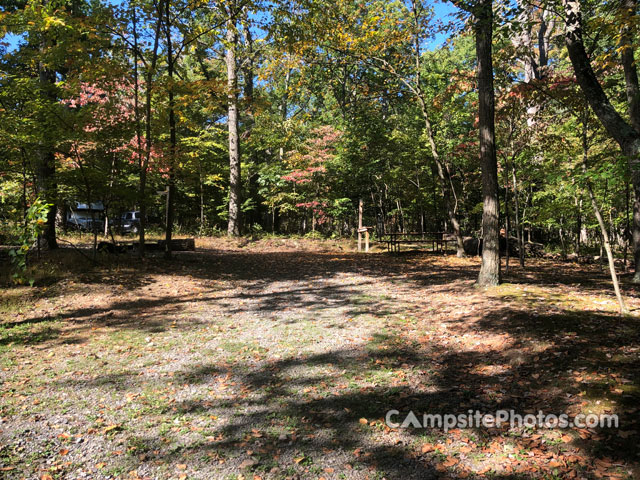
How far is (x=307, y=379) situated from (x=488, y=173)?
534cm

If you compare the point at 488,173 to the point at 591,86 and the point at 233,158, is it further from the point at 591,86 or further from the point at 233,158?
the point at 233,158

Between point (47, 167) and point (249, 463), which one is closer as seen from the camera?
point (249, 463)

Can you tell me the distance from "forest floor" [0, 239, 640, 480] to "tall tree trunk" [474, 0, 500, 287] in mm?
533

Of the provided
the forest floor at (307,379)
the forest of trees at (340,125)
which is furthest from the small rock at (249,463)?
the forest of trees at (340,125)

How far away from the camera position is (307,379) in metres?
3.98

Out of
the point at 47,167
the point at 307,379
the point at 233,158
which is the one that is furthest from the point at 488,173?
the point at 233,158

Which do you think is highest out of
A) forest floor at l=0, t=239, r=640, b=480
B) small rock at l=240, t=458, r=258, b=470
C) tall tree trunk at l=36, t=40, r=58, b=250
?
tall tree trunk at l=36, t=40, r=58, b=250

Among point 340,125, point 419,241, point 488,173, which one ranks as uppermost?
point 340,125

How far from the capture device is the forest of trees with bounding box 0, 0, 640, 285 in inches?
258

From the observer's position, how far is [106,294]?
22.9ft

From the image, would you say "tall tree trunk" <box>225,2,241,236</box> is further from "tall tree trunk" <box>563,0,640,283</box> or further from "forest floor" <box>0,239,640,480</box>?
"tall tree trunk" <box>563,0,640,283</box>

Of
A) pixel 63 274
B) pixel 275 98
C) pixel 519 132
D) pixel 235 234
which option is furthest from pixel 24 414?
pixel 275 98

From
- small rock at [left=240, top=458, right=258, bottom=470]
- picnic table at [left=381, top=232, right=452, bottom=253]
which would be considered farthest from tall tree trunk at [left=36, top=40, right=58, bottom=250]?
picnic table at [left=381, top=232, right=452, bottom=253]

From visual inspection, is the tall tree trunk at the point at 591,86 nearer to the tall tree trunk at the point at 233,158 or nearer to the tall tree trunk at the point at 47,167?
the tall tree trunk at the point at 47,167
